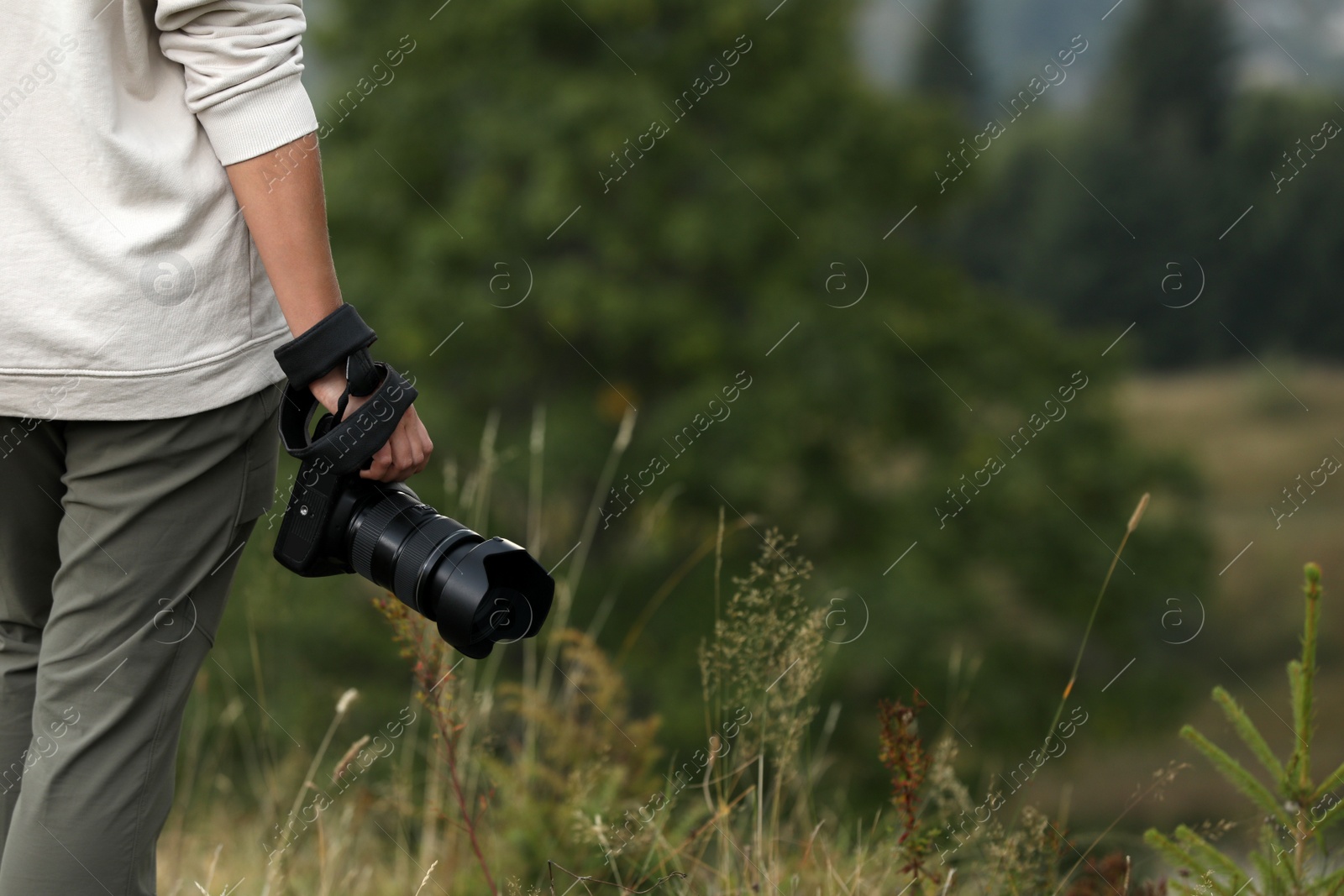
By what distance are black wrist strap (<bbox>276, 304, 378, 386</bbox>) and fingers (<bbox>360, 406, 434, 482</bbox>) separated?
2.3 inches

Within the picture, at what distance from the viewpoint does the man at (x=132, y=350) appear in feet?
4.02

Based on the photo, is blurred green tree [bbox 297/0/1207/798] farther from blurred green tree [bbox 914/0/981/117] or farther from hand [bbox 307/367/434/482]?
blurred green tree [bbox 914/0/981/117]

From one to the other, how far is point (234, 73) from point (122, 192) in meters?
0.17

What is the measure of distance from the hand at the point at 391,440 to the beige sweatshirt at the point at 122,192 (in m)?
0.10

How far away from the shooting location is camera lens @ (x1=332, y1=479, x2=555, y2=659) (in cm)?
134

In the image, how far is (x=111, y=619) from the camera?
50.1 inches

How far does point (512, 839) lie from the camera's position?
2.13m

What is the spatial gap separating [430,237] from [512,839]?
677 centimetres

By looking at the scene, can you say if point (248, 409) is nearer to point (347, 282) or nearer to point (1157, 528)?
point (347, 282)

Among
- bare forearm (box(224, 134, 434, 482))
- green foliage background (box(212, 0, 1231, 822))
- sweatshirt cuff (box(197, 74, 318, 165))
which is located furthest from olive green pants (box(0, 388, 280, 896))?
green foliage background (box(212, 0, 1231, 822))

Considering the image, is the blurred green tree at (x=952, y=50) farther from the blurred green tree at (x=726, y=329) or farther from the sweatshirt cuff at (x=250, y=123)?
the sweatshirt cuff at (x=250, y=123)

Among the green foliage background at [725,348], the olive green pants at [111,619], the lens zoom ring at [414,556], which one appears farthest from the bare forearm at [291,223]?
the green foliage background at [725,348]

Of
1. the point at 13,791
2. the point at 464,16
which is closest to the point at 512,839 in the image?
the point at 13,791

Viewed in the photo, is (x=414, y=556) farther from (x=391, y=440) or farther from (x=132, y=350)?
(x=132, y=350)
